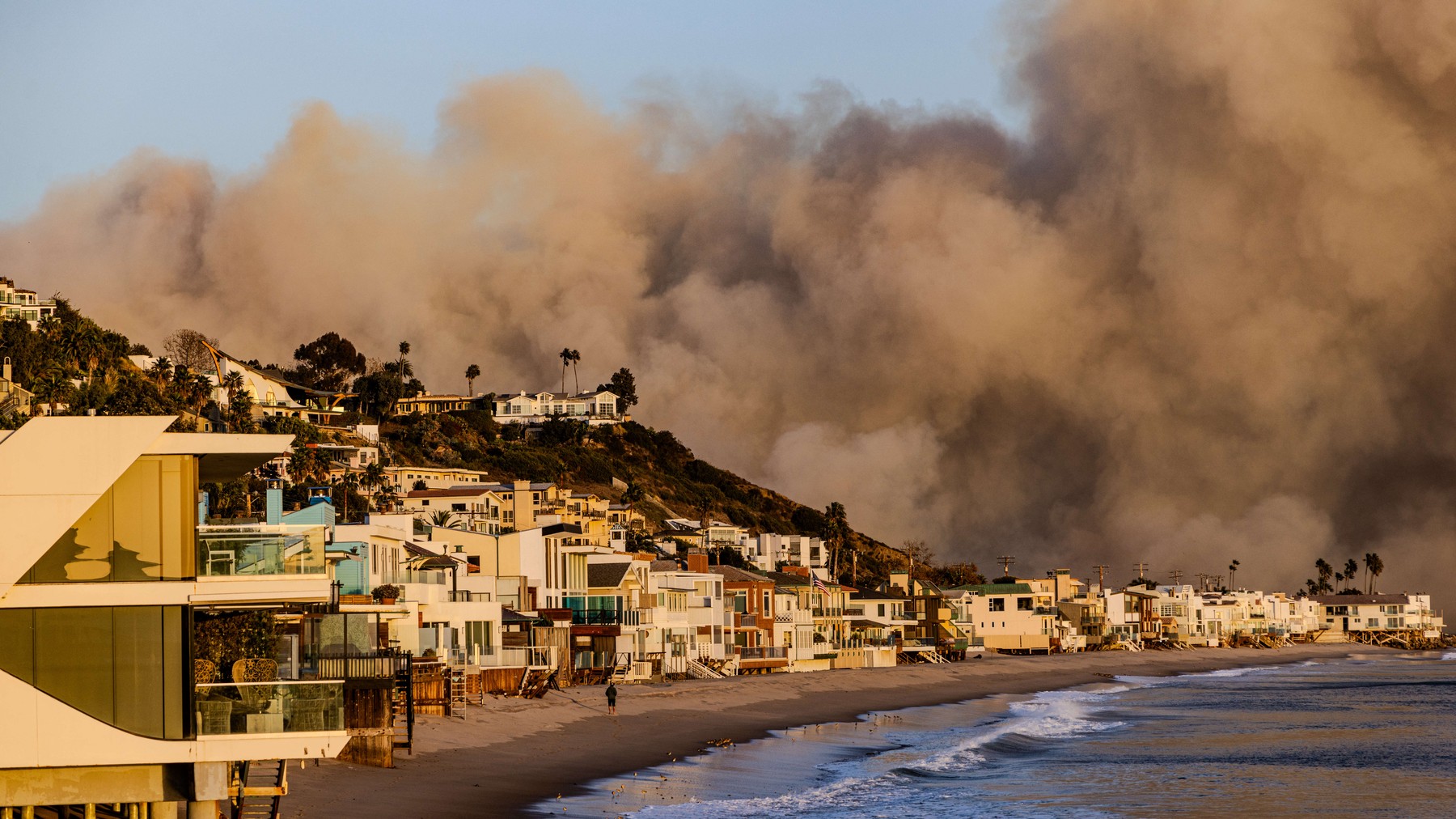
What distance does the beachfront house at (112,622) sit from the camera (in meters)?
22.2

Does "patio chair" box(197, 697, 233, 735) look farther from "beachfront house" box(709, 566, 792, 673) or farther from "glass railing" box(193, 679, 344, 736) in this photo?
"beachfront house" box(709, 566, 792, 673)

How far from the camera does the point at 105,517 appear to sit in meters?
22.6

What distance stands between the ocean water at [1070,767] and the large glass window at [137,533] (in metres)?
15.8

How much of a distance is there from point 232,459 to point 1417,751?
55.5 metres

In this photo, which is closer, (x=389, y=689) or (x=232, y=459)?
(x=232, y=459)

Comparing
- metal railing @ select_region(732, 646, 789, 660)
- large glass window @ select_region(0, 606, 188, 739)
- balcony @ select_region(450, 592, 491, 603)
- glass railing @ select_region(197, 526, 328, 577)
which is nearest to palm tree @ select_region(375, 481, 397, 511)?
metal railing @ select_region(732, 646, 789, 660)

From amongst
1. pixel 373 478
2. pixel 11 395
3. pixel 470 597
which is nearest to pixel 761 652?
pixel 470 597

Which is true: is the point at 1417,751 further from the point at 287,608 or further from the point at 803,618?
the point at 803,618

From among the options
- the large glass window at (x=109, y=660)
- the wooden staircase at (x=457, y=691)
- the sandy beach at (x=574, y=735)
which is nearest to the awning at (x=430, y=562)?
the sandy beach at (x=574, y=735)

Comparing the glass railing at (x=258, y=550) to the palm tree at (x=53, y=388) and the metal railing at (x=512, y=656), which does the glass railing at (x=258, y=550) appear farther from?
the palm tree at (x=53, y=388)

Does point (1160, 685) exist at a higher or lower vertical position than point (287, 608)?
lower

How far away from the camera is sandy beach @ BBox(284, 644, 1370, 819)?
117 feet

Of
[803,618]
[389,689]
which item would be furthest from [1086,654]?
[389,689]

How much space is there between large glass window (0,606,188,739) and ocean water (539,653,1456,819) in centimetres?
1526
